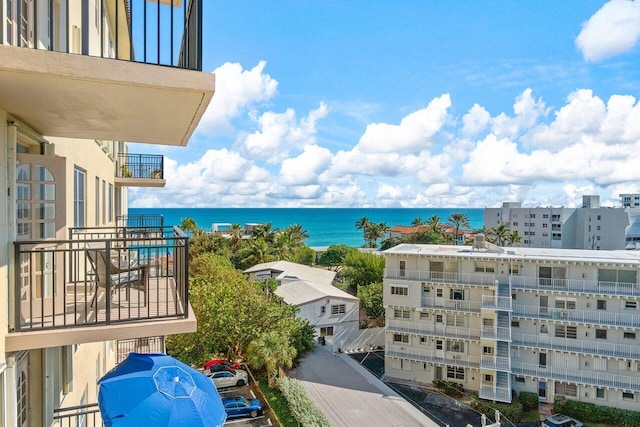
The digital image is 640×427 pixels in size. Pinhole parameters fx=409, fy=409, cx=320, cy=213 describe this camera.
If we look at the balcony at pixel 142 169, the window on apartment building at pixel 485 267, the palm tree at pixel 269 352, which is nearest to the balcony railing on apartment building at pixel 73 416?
the balcony at pixel 142 169

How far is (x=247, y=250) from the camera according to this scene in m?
50.8

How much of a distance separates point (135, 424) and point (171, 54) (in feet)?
12.6

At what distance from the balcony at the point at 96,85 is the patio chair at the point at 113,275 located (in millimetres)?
1581

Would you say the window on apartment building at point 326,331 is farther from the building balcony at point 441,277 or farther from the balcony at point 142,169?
the balcony at point 142,169

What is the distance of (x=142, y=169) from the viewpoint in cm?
1714

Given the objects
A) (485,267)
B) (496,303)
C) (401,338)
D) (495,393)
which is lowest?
(495,393)

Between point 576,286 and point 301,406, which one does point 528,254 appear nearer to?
point 576,286

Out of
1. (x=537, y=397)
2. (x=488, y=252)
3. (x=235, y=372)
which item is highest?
(x=488, y=252)

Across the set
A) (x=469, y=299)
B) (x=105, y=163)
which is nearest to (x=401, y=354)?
(x=469, y=299)

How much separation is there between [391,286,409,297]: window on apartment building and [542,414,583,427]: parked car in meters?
10.5

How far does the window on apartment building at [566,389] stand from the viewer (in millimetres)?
25344

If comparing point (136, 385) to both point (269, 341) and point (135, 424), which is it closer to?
point (135, 424)

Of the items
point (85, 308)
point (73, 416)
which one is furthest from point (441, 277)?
point (85, 308)

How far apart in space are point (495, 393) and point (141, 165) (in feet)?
77.6
